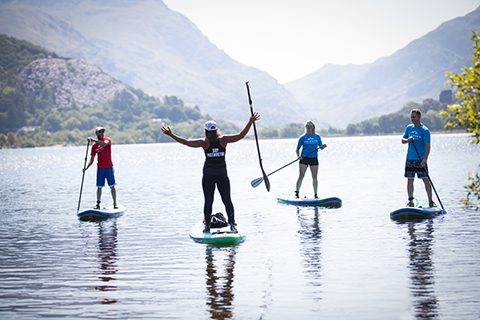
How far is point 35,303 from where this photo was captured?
38.7 feet

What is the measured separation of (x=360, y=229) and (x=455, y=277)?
684cm

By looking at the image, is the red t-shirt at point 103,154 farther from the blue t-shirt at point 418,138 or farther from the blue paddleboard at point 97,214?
the blue t-shirt at point 418,138

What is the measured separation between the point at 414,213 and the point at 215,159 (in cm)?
707

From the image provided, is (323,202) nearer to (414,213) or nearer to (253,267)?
(414,213)

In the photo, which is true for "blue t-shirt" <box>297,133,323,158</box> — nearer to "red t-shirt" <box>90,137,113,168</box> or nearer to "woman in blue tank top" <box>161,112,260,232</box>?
"red t-shirt" <box>90,137,113,168</box>

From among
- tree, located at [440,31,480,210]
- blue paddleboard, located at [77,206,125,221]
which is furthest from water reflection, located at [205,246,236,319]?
blue paddleboard, located at [77,206,125,221]

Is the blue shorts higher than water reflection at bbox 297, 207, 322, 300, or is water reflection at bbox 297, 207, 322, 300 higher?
the blue shorts

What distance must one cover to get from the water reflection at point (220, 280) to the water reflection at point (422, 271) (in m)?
2.85

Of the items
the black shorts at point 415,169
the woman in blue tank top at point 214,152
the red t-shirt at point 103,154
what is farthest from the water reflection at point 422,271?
the red t-shirt at point 103,154

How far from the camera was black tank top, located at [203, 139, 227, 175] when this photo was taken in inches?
649

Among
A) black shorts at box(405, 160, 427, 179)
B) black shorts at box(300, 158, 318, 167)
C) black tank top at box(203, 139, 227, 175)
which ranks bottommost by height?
black shorts at box(405, 160, 427, 179)

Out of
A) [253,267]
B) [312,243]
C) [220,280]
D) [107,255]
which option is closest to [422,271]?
[253,267]

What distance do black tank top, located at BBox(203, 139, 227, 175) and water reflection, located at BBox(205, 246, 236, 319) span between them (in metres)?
1.79

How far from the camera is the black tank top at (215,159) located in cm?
1648
